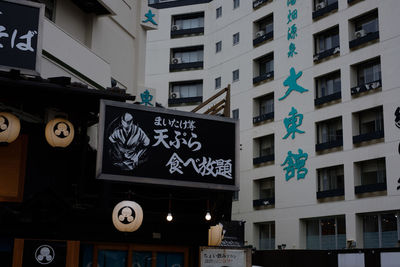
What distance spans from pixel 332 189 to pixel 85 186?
24.6 m

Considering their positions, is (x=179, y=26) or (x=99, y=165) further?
(x=179, y=26)

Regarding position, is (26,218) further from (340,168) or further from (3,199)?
(340,168)

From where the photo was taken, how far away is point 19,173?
13.8 metres

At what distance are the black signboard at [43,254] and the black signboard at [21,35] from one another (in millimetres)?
3895

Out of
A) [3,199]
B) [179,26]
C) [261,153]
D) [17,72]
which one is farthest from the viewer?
[179,26]

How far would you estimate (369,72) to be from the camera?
3547 centimetres

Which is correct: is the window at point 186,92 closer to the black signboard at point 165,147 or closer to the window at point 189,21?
the window at point 189,21

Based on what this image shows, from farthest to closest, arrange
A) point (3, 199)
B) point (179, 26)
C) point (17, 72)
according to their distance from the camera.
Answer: point (179, 26) < point (3, 199) < point (17, 72)

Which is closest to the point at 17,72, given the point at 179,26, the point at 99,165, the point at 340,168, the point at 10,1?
the point at 10,1

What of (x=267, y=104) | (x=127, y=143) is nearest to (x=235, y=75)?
(x=267, y=104)

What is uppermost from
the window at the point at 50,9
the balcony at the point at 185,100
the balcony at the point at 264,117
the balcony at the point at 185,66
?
the balcony at the point at 185,66

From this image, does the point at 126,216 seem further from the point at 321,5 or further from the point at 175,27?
the point at 175,27

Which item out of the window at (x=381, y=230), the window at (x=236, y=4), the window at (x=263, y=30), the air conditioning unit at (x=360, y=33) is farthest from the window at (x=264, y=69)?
the window at (x=381, y=230)

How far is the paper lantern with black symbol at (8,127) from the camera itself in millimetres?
12680
